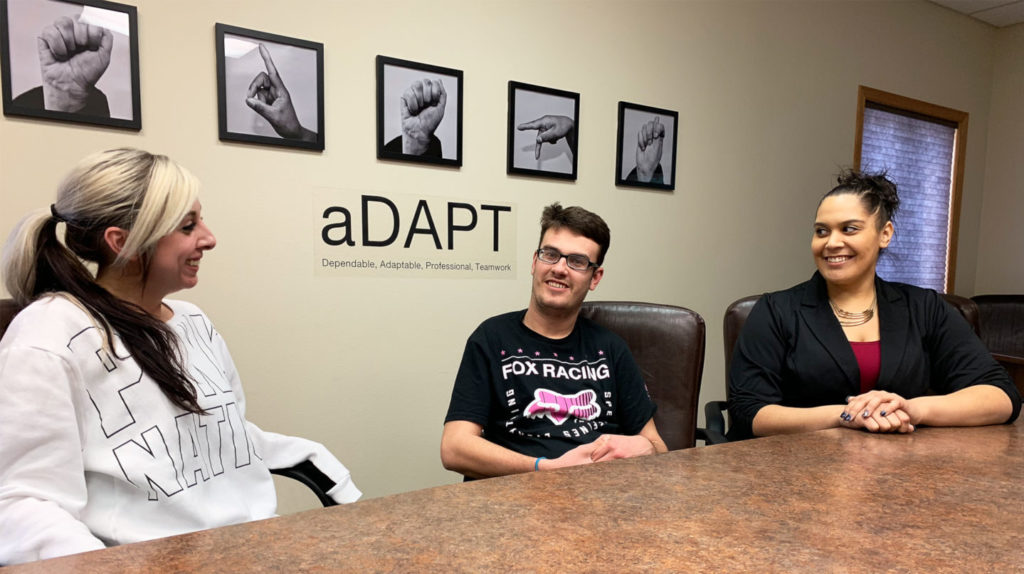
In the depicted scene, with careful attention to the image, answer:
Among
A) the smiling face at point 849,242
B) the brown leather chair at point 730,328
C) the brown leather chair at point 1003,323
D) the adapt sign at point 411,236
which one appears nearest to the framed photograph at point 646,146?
the adapt sign at point 411,236

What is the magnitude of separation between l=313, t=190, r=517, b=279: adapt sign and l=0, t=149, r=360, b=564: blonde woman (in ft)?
3.07

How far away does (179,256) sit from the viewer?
3.87 ft

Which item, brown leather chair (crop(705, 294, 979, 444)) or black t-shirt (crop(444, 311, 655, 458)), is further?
brown leather chair (crop(705, 294, 979, 444))

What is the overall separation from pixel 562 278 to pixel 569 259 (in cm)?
6

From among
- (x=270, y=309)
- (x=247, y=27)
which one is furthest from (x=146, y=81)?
(x=270, y=309)

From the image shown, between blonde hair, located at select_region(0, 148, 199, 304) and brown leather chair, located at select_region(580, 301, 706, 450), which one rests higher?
blonde hair, located at select_region(0, 148, 199, 304)

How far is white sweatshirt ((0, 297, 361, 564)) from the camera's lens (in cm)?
90

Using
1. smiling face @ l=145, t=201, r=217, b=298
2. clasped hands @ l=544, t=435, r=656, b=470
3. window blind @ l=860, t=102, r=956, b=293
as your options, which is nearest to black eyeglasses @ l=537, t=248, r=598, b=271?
clasped hands @ l=544, t=435, r=656, b=470

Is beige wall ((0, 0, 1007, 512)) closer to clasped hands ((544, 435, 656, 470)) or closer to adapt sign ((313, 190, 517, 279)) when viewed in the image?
adapt sign ((313, 190, 517, 279))

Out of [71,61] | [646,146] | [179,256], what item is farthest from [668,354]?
[71,61]

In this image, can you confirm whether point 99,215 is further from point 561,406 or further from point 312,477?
point 561,406

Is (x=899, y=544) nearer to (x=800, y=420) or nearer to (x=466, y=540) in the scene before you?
(x=466, y=540)

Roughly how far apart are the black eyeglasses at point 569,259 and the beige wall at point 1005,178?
4.20 m

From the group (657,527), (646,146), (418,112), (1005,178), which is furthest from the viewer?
(1005,178)
